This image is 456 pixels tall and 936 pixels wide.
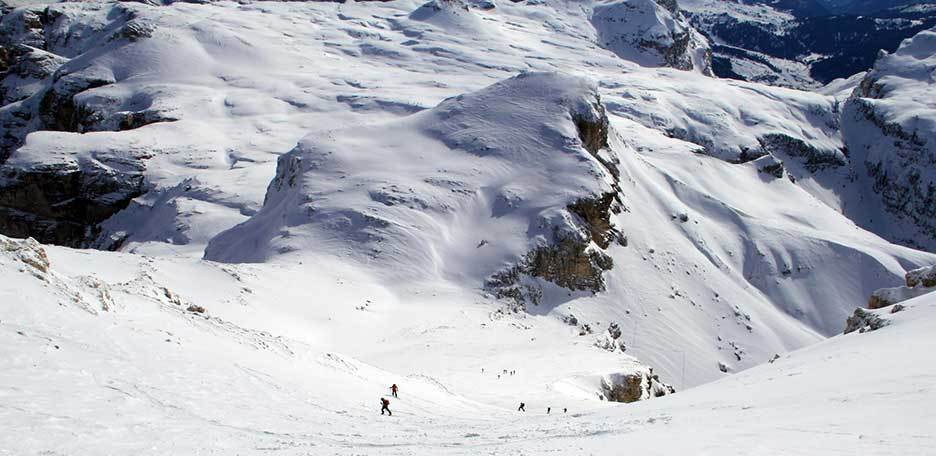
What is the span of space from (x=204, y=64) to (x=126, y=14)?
27953mm

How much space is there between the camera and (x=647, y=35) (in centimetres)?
16425

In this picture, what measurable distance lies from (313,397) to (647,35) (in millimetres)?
159653

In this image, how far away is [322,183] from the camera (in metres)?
51.0

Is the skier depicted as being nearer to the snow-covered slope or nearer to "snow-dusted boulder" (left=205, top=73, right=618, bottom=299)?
the snow-covered slope

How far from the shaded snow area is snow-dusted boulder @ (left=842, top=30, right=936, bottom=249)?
10874 centimetres

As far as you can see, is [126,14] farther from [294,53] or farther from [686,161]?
[686,161]

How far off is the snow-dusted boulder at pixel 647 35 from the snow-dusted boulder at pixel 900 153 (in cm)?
4193

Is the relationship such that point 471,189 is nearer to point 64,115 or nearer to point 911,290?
point 911,290

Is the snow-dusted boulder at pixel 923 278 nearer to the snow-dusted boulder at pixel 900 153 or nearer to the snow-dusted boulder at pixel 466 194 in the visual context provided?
the snow-dusted boulder at pixel 466 194

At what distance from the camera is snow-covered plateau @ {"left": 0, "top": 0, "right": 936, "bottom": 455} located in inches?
558

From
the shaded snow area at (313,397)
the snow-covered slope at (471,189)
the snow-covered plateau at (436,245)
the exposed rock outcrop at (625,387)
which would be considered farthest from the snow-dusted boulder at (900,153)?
the shaded snow area at (313,397)

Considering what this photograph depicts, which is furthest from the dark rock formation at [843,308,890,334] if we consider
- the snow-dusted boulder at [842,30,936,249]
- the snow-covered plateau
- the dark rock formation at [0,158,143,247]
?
the snow-dusted boulder at [842,30,936,249]

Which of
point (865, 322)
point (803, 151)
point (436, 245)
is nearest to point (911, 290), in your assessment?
point (865, 322)

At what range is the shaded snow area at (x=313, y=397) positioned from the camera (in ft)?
37.0
